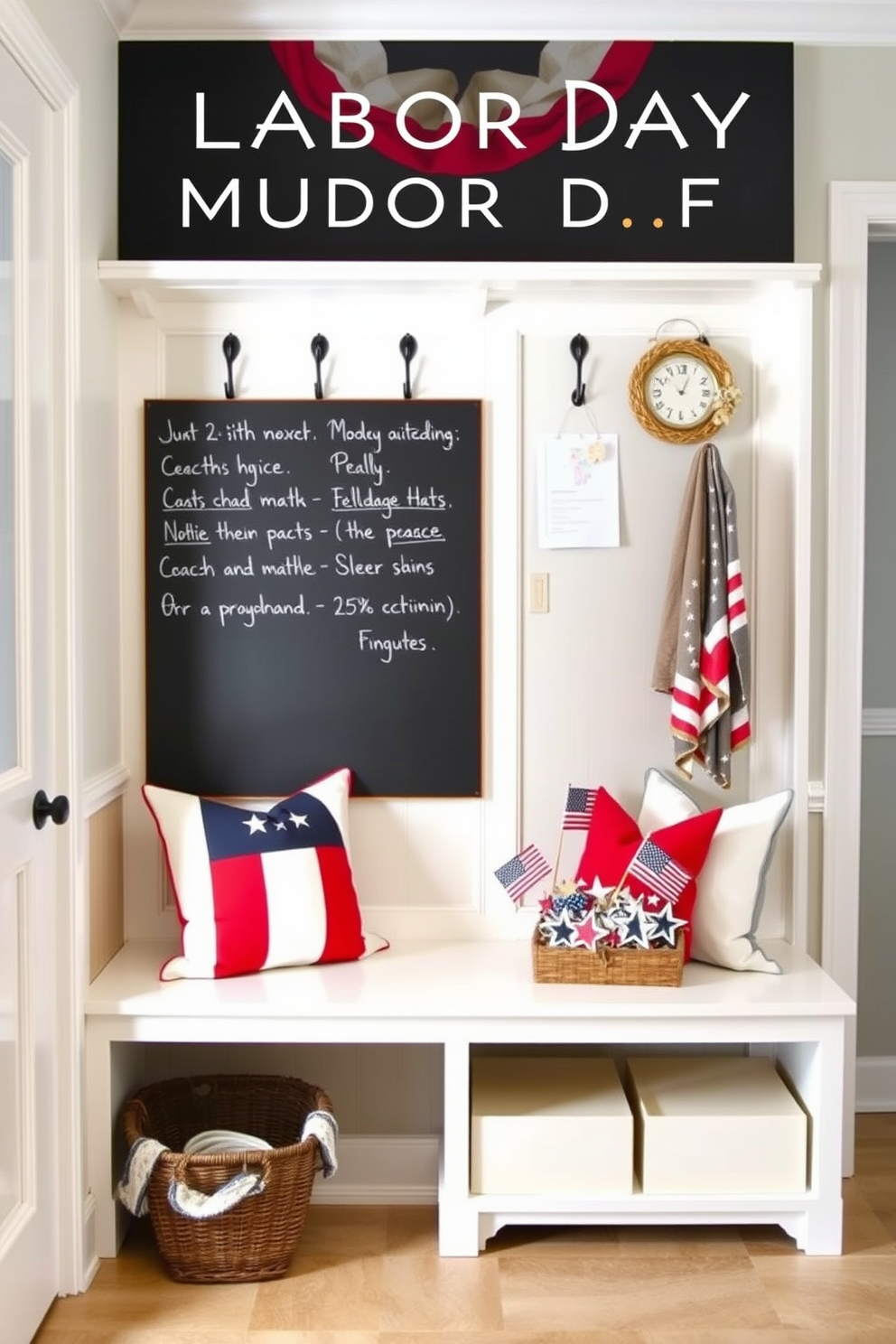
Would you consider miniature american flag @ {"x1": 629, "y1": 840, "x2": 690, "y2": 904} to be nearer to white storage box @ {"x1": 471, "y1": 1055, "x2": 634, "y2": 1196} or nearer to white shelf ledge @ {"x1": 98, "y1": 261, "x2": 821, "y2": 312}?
white storage box @ {"x1": 471, "y1": 1055, "x2": 634, "y2": 1196}

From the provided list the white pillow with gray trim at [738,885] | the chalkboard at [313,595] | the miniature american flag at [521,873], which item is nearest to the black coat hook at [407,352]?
the chalkboard at [313,595]

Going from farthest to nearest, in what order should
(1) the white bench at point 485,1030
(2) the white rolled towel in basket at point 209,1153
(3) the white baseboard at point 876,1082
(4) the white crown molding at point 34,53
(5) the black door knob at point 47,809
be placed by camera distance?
(3) the white baseboard at point 876,1082, (1) the white bench at point 485,1030, (2) the white rolled towel in basket at point 209,1153, (5) the black door knob at point 47,809, (4) the white crown molding at point 34,53

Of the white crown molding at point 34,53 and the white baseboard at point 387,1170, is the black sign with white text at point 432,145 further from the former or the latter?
the white baseboard at point 387,1170

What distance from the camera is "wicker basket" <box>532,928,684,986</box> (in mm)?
2547

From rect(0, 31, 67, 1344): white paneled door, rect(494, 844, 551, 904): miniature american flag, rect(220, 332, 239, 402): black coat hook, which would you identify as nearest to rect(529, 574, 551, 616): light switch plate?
rect(494, 844, 551, 904): miniature american flag

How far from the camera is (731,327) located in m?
2.81

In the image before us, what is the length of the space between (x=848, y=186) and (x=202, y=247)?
143 cm

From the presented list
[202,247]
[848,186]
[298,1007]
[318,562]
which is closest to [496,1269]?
[298,1007]

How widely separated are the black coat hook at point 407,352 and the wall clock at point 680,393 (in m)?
0.48

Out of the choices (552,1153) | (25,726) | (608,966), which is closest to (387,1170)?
(552,1153)

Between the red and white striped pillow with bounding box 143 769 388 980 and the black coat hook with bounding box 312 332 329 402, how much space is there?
0.91 meters

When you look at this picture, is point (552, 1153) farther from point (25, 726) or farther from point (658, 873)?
A: point (25, 726)

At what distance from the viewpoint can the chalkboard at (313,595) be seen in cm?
279

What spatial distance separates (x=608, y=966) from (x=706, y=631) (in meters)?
0.73
